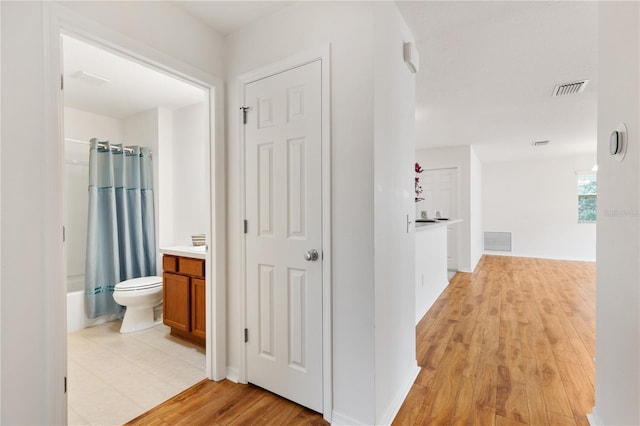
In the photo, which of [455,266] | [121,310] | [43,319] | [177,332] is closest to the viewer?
[43,319]

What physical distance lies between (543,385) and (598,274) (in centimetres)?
91

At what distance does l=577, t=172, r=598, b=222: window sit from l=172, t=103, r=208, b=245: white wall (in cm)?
794

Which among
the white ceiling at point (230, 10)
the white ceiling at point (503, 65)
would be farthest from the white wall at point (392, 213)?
the white ceiling at point (230, 10)

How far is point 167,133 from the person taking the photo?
3.61 m

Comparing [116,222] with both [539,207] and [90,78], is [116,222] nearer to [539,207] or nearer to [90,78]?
[90,78]

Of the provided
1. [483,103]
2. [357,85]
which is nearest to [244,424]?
[357,85]

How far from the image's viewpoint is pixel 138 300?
2.84 meters

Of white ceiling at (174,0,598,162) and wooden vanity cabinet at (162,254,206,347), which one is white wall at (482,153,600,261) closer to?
white ceiling at (174,0,598,162)

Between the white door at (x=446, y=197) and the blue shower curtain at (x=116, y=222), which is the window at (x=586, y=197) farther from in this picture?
the blue shower curtain at (x=116, y=222)

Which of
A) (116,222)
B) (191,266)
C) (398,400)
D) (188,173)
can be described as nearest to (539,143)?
(398,400)

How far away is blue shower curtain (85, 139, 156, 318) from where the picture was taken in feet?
10.1

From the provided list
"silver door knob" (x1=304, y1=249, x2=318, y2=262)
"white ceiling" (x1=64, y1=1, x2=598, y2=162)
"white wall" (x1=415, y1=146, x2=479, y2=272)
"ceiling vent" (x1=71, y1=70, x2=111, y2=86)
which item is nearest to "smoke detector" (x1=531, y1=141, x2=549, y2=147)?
"white ceiling" (x1=64, y1=1, x2=598, y2=162)

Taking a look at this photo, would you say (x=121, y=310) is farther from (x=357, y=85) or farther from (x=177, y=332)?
(x=357, y=85)

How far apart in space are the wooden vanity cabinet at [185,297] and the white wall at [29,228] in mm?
1114
